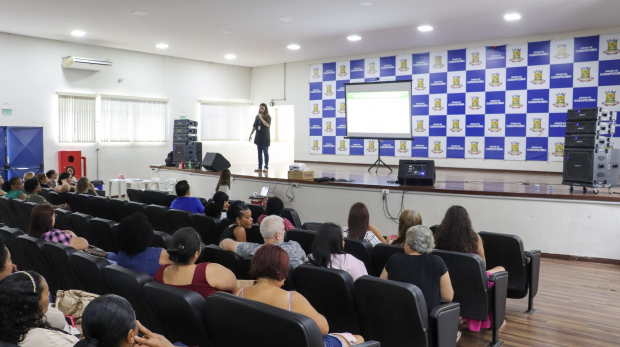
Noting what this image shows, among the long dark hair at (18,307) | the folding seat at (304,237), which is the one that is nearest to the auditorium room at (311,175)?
the long dark hair at (18,307)

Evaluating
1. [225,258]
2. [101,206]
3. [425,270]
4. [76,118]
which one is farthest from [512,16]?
[76,118]

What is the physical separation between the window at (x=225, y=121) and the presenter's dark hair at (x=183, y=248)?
11.8m

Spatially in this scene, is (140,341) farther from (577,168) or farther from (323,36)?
(323,36)

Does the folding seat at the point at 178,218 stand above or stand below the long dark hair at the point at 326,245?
below

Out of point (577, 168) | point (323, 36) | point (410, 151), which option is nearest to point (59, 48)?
point (323, 36)

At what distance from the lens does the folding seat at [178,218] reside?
4996 millimetres

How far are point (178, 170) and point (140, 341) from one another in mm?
9245

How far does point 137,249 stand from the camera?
3.00 meters

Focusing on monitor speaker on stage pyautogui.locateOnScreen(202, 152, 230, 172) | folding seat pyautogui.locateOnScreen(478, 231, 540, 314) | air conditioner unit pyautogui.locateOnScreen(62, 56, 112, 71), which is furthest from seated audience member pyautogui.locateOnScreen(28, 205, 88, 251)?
air conditioner unit pyautogui.locateOnScreen(62, 56, 112, 71)

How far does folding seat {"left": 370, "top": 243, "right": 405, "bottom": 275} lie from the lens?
3350 mm

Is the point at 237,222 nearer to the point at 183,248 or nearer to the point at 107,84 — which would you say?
the point at 183,248

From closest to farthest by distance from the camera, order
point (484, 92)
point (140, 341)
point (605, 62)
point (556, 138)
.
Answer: point (140, 341) → point (605, 62) → point (556, 138) → point (484, 92)

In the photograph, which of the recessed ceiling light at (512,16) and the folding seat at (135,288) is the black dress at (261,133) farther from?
the folding seat at (135,288)

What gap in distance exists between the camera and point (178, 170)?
10648 millimetres
